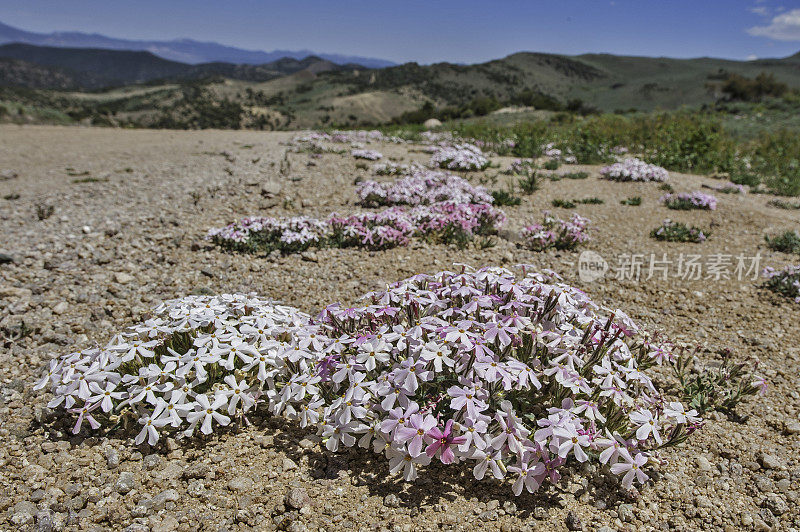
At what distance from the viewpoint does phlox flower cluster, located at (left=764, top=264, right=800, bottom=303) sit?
6035 millimetres

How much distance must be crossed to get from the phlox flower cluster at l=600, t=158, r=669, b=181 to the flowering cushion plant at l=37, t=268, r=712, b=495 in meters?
10.3

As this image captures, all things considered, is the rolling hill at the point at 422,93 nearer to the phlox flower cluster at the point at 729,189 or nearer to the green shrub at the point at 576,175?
the green shrub at the point at 576,175

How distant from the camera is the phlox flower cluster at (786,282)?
6035 mm

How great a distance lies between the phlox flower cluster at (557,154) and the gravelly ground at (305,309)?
440 centimetres

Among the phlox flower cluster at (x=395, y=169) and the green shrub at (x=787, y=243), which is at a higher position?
the phlox flower cluster at (x=395, y=169)

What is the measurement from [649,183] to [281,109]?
229 ft

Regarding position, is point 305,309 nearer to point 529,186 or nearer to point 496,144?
point 529,186

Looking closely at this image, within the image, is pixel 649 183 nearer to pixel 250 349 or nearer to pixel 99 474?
pixel 250 349

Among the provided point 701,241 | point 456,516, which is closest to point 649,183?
point 701,241

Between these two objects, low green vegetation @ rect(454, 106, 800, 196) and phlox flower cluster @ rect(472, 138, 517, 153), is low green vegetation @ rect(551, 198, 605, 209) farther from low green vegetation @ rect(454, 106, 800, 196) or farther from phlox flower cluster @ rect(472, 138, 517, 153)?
phlox flower cluster @ rect(472, 138, 517, 153)

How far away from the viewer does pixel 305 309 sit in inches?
211

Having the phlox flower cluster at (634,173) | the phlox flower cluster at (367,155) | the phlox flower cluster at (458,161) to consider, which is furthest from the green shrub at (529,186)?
the phlox flower cluster at (367,155)

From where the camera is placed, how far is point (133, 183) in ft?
37.0

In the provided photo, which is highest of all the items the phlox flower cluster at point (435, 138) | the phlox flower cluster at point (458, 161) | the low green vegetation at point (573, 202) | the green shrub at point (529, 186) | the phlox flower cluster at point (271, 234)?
the phlox flower cluster at point (435, 138)
